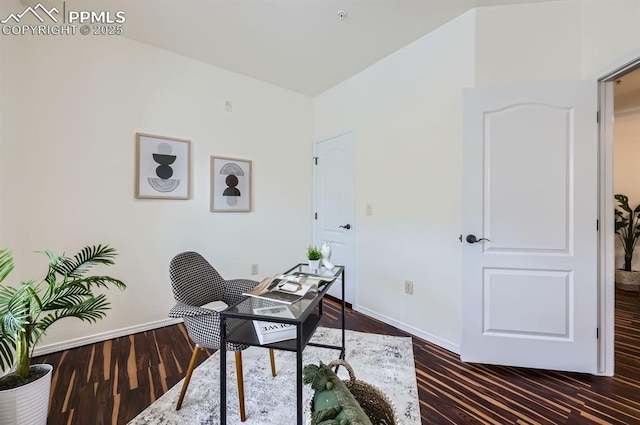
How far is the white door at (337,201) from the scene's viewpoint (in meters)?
3.27

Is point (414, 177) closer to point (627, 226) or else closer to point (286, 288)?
point (286, 288)

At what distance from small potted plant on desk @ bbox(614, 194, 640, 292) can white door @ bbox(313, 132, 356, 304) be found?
3.66m

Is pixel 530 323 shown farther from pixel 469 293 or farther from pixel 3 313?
pixel 3 313

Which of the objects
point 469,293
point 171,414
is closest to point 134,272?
point 171,414

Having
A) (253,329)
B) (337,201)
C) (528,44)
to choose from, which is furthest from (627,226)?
(253,329)

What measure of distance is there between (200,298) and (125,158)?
1569mm

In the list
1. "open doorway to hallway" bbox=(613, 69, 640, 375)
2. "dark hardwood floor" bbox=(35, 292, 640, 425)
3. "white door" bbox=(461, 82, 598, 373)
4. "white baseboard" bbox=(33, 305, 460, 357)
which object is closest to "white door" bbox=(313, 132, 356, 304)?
"white baseboard" bbox=(33, 305, 460, 357)

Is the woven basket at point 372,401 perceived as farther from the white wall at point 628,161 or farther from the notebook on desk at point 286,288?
the white wall at point 628,161

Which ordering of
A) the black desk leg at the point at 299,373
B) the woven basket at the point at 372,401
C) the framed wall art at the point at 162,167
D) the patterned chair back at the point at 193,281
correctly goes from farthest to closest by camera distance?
the framed wall art at the point at 162,167
the patterned chair back at the point at 193,281
the black desk leg at the point at 299,373
the woven basket at the point at 372,401

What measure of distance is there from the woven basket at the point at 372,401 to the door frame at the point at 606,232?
187 cm

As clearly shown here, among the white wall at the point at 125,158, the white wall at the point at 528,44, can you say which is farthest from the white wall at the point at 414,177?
the white wall at the point at 125,158

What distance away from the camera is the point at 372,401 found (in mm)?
1077

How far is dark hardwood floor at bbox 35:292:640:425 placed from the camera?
4.99ft

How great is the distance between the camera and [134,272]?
8.34 ft
